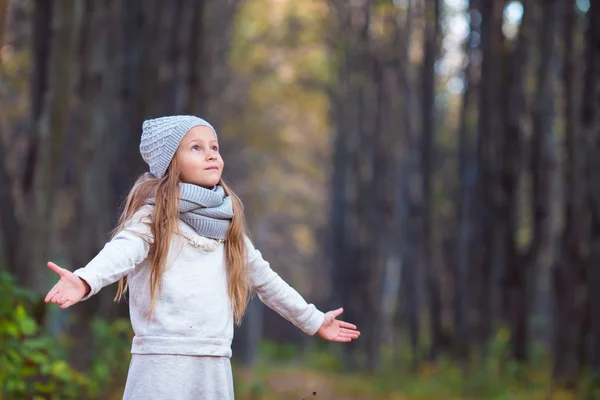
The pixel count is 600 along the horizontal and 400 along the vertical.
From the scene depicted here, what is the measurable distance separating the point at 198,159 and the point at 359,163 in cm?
2131

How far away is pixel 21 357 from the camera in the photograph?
25.7 ft

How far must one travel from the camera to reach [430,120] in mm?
21750

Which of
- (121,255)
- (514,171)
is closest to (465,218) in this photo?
(514,171)

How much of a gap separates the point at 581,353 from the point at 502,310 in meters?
5.91

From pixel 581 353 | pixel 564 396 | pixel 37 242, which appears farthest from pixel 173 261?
pixel 581 353

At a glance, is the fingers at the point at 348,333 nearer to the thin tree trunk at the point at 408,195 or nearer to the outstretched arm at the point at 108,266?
the outstretched arm at the point at 108,266

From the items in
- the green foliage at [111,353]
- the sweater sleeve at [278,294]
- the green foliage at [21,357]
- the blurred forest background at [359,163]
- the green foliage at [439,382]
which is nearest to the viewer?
the sweater sleeve at [278,294]

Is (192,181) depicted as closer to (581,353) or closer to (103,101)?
(103,101)

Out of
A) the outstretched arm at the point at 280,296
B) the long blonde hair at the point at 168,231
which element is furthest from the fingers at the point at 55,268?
the outstretched arm at the point at 280,296

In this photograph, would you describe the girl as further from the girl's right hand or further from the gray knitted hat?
the girl's right hand

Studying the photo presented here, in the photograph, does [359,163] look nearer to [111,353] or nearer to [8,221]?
[8,221]

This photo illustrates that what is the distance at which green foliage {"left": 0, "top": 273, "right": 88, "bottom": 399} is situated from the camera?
750 centimetres

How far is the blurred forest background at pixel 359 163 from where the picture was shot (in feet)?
33.8

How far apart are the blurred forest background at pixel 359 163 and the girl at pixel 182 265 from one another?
240 centimetres
